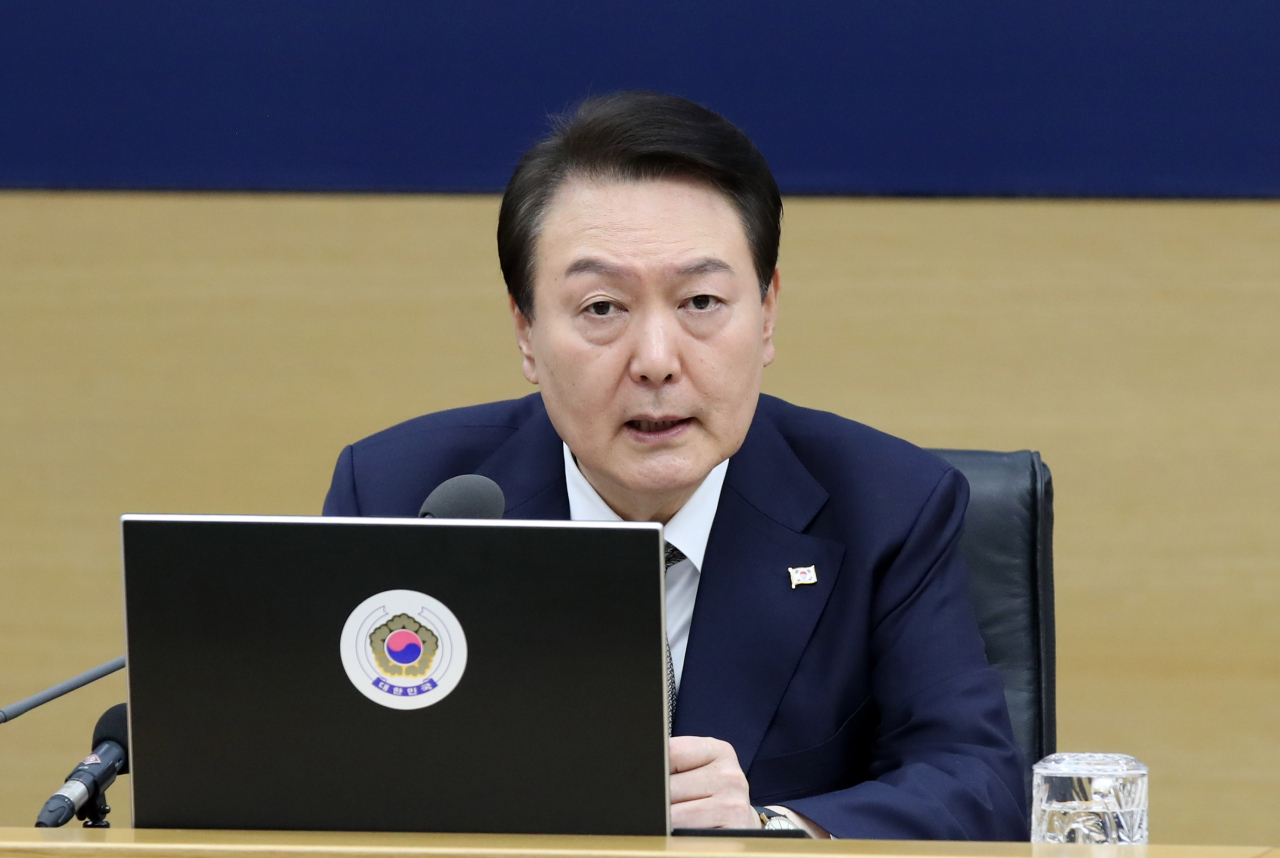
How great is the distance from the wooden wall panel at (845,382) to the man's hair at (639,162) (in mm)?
1036

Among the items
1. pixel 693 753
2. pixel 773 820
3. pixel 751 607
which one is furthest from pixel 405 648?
pixel 751 607

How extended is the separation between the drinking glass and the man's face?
0.50m

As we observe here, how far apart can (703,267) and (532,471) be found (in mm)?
386

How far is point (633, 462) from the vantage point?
1.40 meters

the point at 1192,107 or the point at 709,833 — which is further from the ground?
the point at 1192,107

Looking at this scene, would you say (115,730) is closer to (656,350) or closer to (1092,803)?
(656,350)

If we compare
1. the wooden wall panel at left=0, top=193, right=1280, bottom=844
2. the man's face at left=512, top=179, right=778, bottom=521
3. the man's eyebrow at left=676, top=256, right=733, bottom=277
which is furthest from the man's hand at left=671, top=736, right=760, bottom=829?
the wooden wall panel at left=0, top=193, right=1280, bottom=844

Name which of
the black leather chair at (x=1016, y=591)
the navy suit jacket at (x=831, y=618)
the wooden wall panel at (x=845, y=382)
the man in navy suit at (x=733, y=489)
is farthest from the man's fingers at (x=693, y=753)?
the wooden wall panel at (x=845, y=382)

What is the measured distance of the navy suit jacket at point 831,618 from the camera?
4.62 feet

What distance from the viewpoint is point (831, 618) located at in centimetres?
150

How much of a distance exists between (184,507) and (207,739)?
1.75 metres

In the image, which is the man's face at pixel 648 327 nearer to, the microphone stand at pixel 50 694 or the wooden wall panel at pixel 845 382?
the microphone stand at pixel 50 694

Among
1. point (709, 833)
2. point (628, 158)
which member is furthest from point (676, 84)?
point (709, 833)

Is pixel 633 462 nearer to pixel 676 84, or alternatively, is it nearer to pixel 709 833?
pixel 709 833
